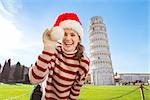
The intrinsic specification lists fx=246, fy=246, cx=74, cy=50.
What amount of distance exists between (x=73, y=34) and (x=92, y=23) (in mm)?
27469

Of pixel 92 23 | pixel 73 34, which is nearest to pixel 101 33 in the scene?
pixel 92 23

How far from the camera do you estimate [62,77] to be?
3.98 ft

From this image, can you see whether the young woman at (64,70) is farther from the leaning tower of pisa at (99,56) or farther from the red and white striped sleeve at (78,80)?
the leaning tower of pisa at (99,56)

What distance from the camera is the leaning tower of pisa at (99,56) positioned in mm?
25062

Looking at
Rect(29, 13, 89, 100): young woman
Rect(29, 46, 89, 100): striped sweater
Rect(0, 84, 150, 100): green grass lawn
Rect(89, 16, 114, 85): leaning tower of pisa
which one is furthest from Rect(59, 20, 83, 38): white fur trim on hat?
Rect(89, 16, 114, 85): leaning tower of pisa

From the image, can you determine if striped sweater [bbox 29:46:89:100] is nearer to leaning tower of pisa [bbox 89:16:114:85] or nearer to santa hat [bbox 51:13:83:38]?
santa hat [bbox 51:13:83:38]

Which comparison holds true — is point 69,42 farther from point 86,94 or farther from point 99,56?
point 99,56

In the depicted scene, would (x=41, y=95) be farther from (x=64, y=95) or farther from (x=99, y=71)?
(x=99, y=71)

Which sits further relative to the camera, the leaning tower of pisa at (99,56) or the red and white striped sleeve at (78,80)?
the leaning tower of pisa at (99,56)

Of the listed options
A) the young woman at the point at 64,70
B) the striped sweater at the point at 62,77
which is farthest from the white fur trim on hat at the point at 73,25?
the striped sweater at the point at 62,77

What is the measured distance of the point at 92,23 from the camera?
1123 inches

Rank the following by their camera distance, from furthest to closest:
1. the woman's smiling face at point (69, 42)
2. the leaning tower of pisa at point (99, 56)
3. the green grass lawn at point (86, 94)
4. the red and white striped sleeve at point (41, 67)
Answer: the leaning tower of pisa at point (99, 56)
the green grass lawn at point (86, 94)
the woman's smiling face at point (69, 42)
the red and white striped sleeve at point (41, 67)

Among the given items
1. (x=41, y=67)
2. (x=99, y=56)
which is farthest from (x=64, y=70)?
(x=99, y=56)

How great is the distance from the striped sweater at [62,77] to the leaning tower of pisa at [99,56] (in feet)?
77.5
